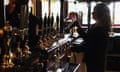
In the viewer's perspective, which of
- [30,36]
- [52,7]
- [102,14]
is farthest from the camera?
[102,14]

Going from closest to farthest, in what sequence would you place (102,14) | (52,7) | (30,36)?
1. (30,36)
2. (52,7)
3. (102,14)

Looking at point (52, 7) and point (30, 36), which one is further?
point (52, 7)

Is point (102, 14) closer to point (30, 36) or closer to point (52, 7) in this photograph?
point (52, 7)

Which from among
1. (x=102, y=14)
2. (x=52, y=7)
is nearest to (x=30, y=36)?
(x=52, y=7)

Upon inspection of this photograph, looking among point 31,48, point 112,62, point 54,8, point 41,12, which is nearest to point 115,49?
point 112,62

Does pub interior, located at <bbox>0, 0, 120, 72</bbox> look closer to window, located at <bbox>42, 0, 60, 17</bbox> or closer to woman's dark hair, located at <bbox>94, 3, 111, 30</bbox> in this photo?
window, located at <bbox>42, 0, 60, 17</bbox>

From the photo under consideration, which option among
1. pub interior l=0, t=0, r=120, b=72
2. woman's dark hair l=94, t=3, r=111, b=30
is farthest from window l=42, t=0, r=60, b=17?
woman's dark hair l=94, t=3, r=111, b=30

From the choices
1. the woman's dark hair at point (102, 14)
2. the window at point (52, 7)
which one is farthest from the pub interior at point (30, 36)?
the woman's dark hair at point (102, 14)

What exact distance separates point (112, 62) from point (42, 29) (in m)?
3.59

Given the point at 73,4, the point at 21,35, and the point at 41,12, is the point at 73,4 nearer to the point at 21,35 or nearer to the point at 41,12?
the point at 41,12

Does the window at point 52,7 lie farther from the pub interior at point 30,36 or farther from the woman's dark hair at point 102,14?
the woman's dark hair at point 102,14

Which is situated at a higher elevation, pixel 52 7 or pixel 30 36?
pixel 52 7

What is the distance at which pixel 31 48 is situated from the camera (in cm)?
212

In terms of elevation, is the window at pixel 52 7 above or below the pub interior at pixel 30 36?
above
